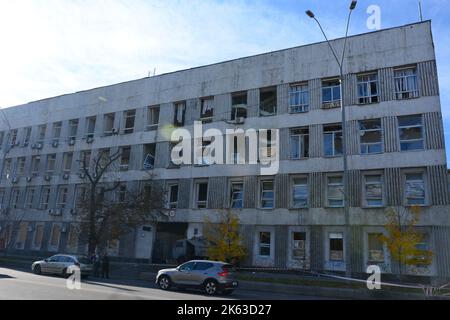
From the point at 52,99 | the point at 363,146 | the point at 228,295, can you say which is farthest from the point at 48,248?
the point at 363,146

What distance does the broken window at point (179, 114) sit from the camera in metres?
34.2

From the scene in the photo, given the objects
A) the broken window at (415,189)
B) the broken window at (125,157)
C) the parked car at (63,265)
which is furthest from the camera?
the broken window at (125,157)

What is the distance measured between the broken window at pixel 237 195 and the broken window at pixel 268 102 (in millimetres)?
5649

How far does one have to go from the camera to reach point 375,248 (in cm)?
2445

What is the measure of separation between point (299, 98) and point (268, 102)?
2.77 metres

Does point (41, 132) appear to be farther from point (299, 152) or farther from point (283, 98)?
point (299, 152)

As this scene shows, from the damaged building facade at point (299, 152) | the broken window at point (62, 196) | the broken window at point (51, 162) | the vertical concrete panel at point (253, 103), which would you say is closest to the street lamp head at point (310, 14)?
the damaged building facade at point (299, 152)

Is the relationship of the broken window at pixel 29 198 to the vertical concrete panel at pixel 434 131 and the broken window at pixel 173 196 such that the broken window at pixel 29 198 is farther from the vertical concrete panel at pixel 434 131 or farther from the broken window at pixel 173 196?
the vertical concrete panel at pixel 434 131

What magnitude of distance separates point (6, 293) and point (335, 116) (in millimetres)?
21741

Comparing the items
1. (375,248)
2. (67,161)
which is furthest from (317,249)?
(67,161)

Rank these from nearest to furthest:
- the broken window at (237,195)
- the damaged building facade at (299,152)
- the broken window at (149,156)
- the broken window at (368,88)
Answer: the damaged building facade at (299,152) → the broken window at (368,88) → the broken window at (237,195) → the broken window at (149,156)

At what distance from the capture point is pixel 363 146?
26000 millimetres

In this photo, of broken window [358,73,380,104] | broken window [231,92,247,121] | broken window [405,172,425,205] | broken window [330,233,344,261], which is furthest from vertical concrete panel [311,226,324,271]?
broken window [231,92,247,121]
